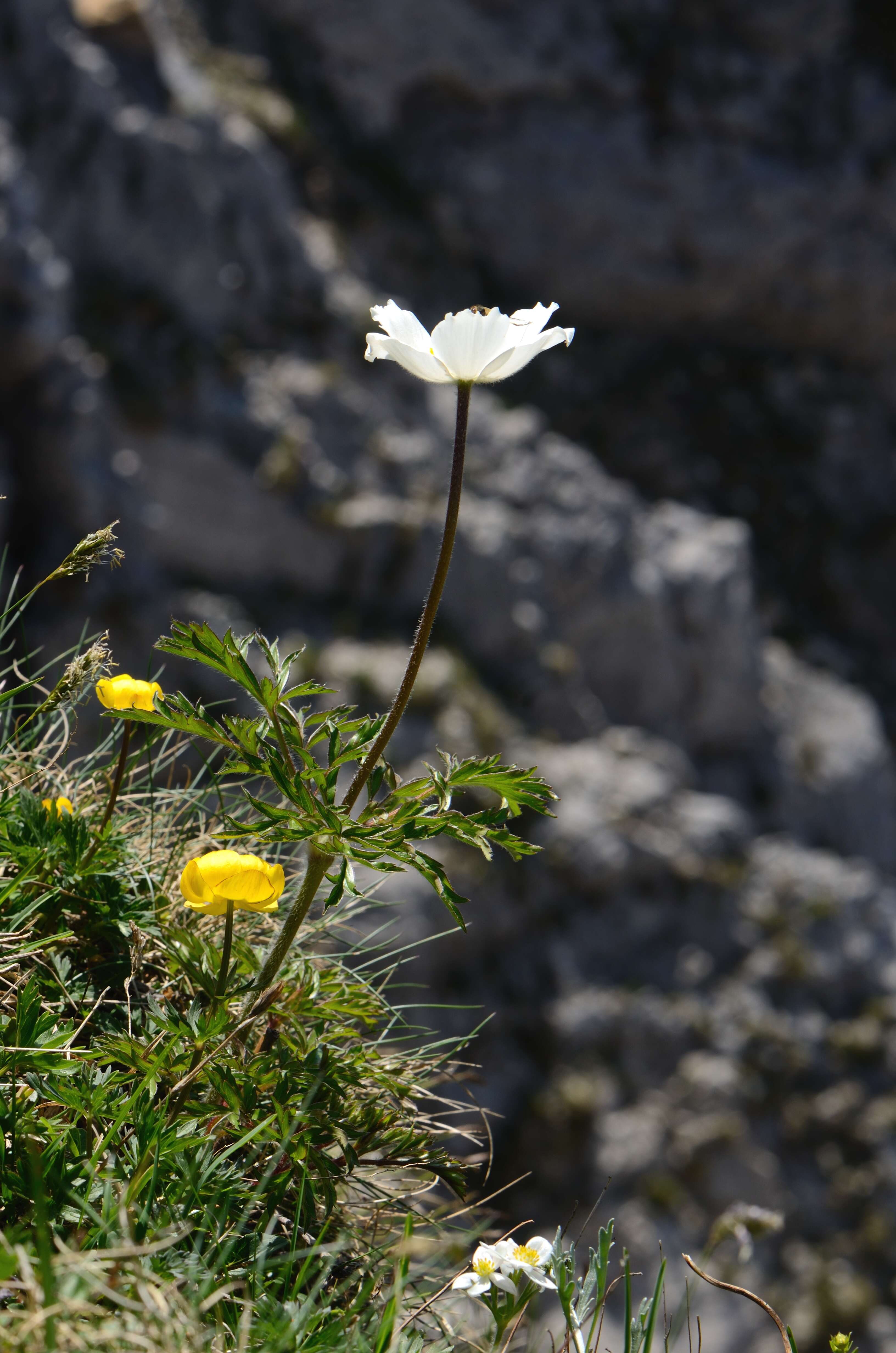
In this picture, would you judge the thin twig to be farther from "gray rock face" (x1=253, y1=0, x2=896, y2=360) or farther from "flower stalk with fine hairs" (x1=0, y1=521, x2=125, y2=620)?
"gray rock face" (x1=253, y1=0, x2=896, y2=360)

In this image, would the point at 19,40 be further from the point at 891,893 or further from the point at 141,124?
the point at 891,893

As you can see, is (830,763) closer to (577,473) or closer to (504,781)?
(577,473)

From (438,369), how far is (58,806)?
0.92m

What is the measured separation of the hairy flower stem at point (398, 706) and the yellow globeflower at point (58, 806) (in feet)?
1.55

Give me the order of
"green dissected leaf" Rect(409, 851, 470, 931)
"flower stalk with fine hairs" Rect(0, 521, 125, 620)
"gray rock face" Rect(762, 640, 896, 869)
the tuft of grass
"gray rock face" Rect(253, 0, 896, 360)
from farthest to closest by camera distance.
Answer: "gray rock face" Rect(253, 0, 896, 360), "gray rock face" Rect(762, 640, 896, 869), "flower stalk with fine hairs" Rect(0, 521, 125, 620), "green dissected leaf" Rect(409, 851, 470, 931), the tuft of grass

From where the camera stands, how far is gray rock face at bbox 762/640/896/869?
13289 mm

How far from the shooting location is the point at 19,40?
35.5 feet

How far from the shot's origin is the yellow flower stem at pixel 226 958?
1.17 m

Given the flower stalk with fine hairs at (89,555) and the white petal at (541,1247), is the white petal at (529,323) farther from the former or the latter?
the white petal at (541,1247)

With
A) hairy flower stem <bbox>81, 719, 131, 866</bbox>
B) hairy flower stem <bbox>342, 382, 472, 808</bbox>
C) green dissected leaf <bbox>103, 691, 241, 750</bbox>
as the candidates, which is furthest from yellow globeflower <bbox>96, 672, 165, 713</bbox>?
hairy flower stem <bbox>342, 382, 472, 808</bbox>

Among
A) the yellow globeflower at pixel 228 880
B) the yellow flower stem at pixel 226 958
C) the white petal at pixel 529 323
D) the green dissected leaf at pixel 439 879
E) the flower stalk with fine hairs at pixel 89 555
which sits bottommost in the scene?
the yellow flower stem at pixel 226 958

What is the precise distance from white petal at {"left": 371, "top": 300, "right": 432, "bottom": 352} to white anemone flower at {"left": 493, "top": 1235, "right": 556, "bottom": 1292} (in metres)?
1.15

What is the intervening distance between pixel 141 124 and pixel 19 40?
161cm

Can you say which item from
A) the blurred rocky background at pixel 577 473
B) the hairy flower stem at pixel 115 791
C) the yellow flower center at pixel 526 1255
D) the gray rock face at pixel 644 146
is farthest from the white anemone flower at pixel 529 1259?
the gray rock face at pixel 644 146
